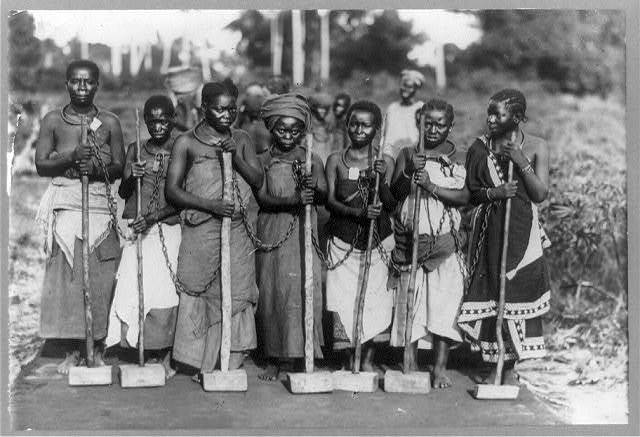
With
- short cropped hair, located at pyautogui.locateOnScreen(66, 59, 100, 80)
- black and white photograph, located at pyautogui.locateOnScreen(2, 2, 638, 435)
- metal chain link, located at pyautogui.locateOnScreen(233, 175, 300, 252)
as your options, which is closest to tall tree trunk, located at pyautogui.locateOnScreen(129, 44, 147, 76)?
black and white photograph, located at pyautogui.locateOnScreen(2, 2, 638, 435)

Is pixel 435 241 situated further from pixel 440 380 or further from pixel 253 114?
pixel 253 114

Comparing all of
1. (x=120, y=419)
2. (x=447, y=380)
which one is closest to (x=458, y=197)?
(x=447, y=380)

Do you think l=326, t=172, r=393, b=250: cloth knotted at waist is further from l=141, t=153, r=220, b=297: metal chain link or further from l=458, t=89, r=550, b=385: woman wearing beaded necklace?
l=141, t=153, r=220, b=297: metal chain link

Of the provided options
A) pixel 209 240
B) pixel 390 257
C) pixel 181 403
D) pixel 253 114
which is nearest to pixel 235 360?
pixel 181 403

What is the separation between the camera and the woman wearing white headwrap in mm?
6984

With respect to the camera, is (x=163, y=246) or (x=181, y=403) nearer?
(x=181, y=403)

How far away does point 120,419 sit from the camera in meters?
6.48

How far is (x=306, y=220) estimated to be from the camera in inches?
258

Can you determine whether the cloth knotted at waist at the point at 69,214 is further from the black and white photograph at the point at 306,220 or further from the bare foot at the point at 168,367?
the bare foot at the point at 168,367

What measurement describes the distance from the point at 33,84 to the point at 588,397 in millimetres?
4674

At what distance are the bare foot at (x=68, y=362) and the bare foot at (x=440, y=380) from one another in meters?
2.60

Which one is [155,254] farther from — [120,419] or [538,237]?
[538,237]

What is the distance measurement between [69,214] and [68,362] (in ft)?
3.53

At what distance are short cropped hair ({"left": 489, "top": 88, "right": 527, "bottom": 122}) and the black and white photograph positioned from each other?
2 centimetres
